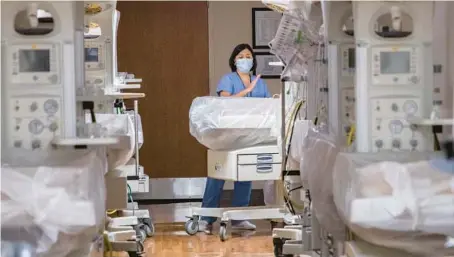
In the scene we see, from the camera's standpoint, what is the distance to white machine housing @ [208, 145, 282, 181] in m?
4.78

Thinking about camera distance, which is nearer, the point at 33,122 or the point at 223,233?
the point at 33,122

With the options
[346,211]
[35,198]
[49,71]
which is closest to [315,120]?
[346,211]

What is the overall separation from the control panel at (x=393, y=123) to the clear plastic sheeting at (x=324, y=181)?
0.66ft

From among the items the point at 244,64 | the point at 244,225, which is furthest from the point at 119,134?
the point at 244,225

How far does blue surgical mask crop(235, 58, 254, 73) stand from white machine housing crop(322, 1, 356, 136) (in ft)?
7.64

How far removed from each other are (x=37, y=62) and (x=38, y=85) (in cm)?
9

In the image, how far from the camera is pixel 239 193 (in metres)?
5.23

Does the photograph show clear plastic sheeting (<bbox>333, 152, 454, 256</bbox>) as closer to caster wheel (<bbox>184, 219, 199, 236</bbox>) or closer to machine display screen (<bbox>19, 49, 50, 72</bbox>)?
machine display screen (<bbox>19, 49, 50, 72</bbox>)

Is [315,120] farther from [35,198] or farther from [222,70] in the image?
[222,70]

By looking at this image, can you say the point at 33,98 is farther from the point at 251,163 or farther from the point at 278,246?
the point at 251,163

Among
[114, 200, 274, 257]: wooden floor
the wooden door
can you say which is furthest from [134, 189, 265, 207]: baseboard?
[114, 200, 274, 257]: wooden floor

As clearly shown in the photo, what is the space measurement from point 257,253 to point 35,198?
2.31 m

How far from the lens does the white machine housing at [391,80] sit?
2459 mm

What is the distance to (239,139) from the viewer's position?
475 centimetres
